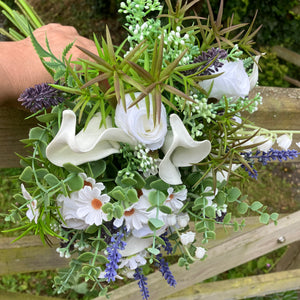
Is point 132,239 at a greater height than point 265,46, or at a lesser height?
greater

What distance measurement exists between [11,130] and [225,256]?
2.82 feet

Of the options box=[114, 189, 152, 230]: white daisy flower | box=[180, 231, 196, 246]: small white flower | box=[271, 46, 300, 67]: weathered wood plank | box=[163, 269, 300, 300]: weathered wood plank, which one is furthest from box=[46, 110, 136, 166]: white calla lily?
box=[271, 46, 300, 67]: weathered wood plank

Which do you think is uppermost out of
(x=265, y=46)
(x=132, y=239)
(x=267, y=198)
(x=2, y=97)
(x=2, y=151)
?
(x=2, y=97)

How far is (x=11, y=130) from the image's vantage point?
0.77 m

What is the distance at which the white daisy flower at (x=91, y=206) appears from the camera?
60cm

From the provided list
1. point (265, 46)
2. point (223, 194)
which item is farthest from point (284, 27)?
point (223, 194)

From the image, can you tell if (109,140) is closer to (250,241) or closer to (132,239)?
(132,239)

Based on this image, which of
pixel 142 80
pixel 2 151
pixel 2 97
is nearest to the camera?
pixel 142 80

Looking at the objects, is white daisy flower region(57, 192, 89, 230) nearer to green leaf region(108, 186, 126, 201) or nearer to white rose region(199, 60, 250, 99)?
green leaf region(108, 186, 126, 201)

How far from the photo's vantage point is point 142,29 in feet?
1.92

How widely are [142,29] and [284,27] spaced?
210 centimetres

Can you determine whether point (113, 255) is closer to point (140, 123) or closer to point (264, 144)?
point (140, 123)

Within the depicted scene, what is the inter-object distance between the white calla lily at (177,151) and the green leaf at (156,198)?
3 centimetres

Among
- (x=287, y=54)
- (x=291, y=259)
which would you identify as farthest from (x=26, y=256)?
(x=287, y=54)
